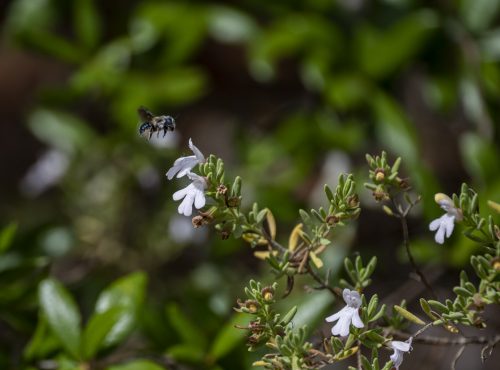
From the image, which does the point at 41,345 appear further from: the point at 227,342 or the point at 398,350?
the point at 398,350

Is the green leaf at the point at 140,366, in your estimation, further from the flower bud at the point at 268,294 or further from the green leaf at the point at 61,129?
the green leaf at the point at 61,129

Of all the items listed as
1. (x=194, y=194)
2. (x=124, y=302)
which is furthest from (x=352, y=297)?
(x=124, y=302)

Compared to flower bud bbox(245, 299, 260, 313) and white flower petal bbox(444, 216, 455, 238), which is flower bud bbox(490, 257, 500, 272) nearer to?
white flower petal bbox(444, 216, 455, 238)

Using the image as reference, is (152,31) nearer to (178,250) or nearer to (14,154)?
(178,250)

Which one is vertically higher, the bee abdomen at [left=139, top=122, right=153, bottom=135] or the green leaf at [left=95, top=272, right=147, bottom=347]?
the bee abdomen at [left=139, top=122, right=153, bottom=135]

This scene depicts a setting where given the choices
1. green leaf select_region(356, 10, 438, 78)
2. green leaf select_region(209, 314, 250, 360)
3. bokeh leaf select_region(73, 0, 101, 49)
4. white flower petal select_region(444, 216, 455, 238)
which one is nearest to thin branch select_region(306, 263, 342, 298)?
white flower petal select_region(444, 216, 455, 238)

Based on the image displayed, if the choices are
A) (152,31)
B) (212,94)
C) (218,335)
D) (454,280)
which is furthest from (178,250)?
(212,94)

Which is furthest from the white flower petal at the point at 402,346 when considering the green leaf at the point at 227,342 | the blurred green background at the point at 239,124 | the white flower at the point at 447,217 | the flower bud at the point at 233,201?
the blurred green background at the point at 239,124
